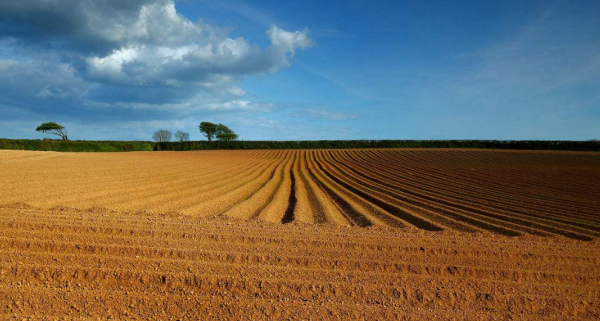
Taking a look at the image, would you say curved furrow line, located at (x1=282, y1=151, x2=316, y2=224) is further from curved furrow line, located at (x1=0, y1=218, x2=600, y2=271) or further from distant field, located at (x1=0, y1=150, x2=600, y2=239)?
curved furrow line, located at (x1=0, y1=218, x2=600, y2=271)

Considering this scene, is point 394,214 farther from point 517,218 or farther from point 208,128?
point 208,128

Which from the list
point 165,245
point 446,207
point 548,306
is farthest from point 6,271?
point 446,207

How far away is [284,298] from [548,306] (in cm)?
300

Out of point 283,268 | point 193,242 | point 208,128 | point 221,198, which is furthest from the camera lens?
point 208,128

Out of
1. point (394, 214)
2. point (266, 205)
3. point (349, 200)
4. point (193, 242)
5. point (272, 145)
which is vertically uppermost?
point (272, 145)

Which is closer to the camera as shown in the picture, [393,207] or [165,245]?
[165,245]

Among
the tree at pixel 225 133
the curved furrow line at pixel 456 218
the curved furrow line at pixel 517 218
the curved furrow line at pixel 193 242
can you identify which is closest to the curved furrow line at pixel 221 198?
the curved furrow line at pixel 193 242

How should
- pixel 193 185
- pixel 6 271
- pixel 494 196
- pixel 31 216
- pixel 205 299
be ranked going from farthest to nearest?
pixel 193 185
pixel 494 196
pixel 31 216
pixel 6 271
pixel 205 299

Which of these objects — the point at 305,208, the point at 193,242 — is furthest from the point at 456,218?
the point at 193,242

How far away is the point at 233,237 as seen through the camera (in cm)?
528

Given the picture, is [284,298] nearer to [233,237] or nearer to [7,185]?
[233,237]

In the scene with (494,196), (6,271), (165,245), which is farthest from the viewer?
(494,196)

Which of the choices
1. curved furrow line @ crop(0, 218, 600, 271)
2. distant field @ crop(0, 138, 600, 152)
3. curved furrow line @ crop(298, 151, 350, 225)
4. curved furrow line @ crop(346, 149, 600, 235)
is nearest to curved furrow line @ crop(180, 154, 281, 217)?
curved furrow line @ crop(298, 151, 350, 225)

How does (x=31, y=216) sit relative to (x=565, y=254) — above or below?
above
